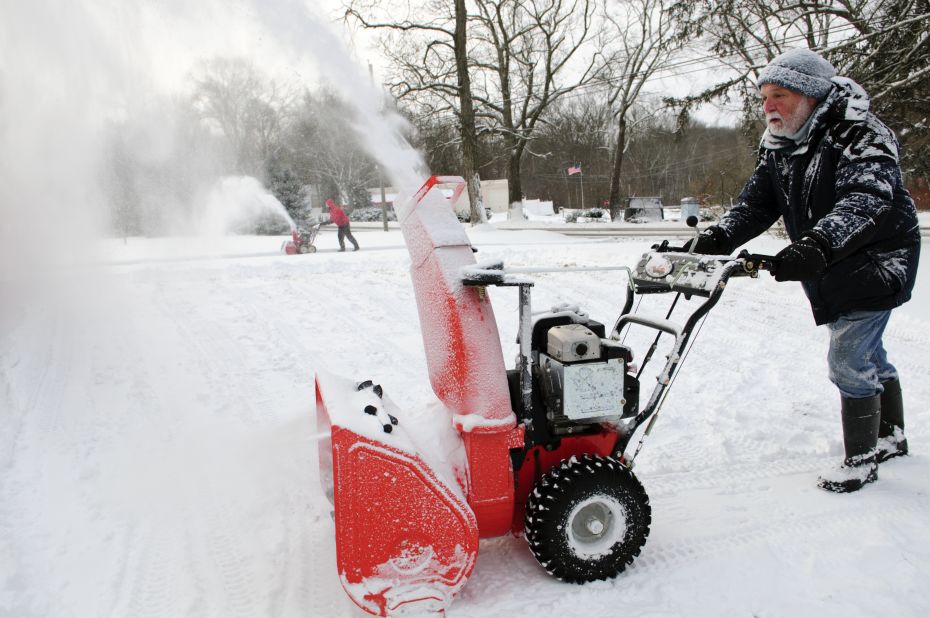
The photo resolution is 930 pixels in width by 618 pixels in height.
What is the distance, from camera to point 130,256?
12547 mm

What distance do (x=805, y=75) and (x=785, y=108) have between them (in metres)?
0.16

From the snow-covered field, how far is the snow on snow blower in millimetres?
222

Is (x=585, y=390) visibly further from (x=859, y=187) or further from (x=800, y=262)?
(x=859, y=187)

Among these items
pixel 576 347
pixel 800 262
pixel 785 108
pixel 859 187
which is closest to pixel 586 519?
pixel 576 347

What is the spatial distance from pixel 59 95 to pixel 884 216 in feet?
18.3

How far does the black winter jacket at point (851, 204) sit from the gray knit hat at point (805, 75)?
0.06 meters

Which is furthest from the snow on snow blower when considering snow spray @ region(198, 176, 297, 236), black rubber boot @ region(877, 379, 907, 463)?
snow spray @ region(198, 176, 297, 236)

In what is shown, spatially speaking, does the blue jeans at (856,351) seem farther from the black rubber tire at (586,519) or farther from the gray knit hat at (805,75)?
the black rubber tire at (586,519)

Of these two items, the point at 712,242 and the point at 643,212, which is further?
the point at 643,212

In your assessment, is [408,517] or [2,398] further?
[2,398]

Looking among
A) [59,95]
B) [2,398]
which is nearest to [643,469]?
[2,398]

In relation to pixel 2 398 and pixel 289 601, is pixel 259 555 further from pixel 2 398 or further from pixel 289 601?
pixel 2 398

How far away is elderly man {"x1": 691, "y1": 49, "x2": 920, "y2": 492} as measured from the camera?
2598 mm

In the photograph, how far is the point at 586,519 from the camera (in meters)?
2.47
